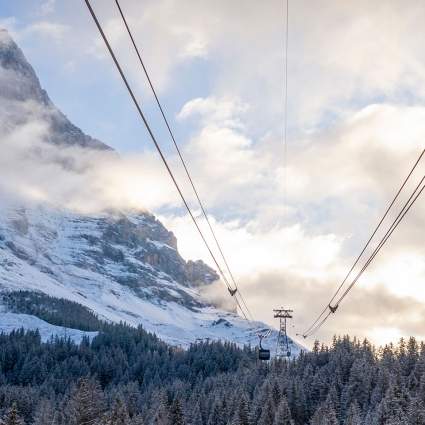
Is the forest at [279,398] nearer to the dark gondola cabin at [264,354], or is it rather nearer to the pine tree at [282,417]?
the pine tree at [282,417]

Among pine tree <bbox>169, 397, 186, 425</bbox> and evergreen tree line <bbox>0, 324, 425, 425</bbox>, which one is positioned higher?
evergreen tree line <bbox>0, 324, 425, 425</bbox>

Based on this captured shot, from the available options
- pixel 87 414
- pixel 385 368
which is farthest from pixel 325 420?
pixel 385 368

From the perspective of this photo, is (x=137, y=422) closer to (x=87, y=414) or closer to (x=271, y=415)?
(x=87, y=414)

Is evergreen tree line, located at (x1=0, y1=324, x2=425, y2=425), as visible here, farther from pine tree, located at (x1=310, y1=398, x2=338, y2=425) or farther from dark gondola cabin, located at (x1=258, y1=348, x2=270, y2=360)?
dark gondola cabin, located at (x1=258, y1=348, x2=270, y2=360)

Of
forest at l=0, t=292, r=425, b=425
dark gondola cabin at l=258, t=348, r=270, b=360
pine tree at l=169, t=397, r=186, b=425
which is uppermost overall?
forest at l=0, t=292, r=425, b=425

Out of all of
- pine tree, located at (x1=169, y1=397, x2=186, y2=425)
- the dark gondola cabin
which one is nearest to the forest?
pine tree, located at (x1=169, y1=397, x2=186, y2=425)

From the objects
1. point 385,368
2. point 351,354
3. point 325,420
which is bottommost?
point 325,420

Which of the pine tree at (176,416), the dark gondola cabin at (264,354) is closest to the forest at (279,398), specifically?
the pine tree at (176,416)

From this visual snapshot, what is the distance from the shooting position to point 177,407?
105125 millimetres

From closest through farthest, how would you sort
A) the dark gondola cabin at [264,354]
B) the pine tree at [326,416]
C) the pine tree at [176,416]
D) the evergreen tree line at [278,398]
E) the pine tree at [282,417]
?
1. the dark gondola cabin at [264,354]
2. the pine tree at [326,416]
3. the pine tree at [176,416]
4. the evergreen tree line at [278,398]
5. the pine tree at [282,417]

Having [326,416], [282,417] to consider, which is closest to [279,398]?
[282,417]

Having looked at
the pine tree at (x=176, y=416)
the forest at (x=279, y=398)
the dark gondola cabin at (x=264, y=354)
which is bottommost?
the pine tree at (x=176, y=416)

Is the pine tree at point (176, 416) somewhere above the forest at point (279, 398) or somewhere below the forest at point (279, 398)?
below

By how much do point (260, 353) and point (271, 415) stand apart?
179 feet
